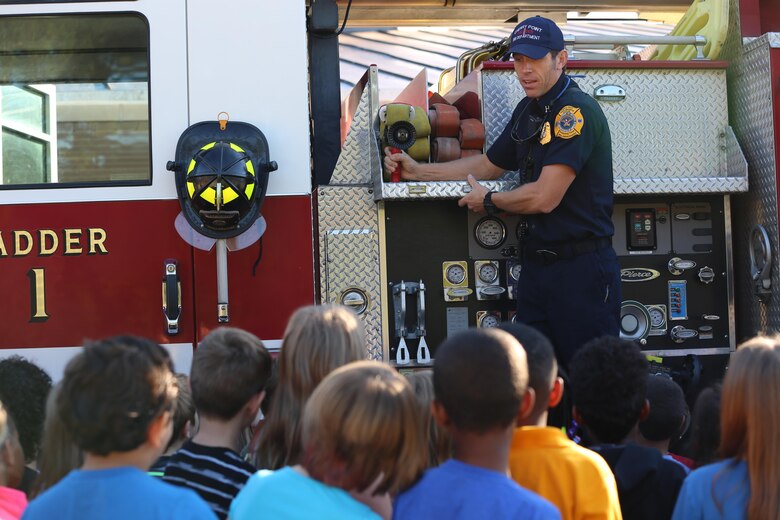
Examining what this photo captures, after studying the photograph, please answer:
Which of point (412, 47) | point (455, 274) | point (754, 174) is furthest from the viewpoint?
point (412, 47)

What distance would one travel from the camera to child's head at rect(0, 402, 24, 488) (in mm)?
2324

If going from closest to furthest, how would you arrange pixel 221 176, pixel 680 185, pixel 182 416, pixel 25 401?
pixel 25 401 < pixel 182 416 < pixel 221 176 < pixel 680 185

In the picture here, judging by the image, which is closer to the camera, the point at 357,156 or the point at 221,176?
the point at 221,176

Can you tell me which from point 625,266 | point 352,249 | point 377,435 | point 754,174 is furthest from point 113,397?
point 754,174

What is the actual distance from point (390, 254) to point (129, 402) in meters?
2.12

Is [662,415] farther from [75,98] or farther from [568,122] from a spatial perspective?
[75,98]

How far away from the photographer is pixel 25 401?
274 centimetres

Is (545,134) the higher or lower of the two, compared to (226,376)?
higher

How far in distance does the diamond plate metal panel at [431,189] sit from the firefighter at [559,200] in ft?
0.17

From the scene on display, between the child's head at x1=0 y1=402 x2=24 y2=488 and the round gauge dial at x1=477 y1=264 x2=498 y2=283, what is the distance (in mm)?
2046

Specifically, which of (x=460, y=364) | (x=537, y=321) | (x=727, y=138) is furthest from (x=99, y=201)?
(x=727, y=138)

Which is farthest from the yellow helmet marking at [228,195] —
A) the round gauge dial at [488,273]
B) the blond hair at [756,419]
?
the blond hair at [756,419]

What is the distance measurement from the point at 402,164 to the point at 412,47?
6.23 meters

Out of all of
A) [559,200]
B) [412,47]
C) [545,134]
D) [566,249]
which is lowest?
[566,249]
